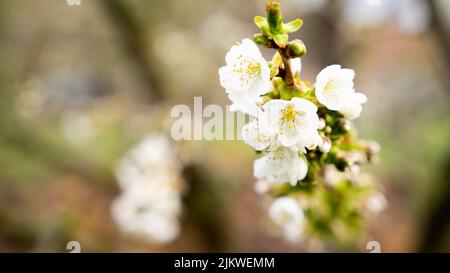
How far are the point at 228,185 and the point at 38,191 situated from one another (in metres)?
2.47

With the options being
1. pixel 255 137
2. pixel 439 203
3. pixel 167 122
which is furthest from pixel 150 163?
pixel 439 203

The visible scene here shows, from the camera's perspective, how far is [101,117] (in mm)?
3594

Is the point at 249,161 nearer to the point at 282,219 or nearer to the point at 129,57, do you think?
the point at 129,57

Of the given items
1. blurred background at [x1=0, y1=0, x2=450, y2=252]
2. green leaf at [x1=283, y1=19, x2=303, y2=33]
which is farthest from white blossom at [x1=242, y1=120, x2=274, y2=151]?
blurred background at [x1=0, y1=0, x2=450, y2=252]

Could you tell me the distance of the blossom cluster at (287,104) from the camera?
0.95 metres

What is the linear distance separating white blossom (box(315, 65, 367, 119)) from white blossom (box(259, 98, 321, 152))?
0.20 ft

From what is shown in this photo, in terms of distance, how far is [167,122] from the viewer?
2611mm

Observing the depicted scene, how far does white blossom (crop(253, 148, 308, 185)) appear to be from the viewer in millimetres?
1000

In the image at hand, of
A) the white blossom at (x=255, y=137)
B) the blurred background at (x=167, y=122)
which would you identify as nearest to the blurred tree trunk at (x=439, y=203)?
the blurred background at (x=167, y=122)

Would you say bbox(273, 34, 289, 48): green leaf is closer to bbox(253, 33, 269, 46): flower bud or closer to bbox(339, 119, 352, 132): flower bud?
bbox(253, 33, 269, 46): flower bud

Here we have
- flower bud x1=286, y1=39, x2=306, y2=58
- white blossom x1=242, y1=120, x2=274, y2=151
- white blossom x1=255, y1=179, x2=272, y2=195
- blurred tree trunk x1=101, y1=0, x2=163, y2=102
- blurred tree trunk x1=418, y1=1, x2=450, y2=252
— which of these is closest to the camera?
flower bud x1=286, y1=39, x2=306, y2=58

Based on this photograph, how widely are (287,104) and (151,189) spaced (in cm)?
153

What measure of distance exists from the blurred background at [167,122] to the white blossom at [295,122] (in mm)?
1294

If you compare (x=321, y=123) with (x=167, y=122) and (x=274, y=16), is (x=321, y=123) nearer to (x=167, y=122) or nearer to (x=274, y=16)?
(x=274, y=16)
